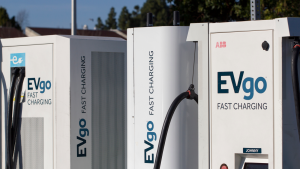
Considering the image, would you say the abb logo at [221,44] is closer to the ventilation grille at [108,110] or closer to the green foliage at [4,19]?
the ventilation grille at [108,110]

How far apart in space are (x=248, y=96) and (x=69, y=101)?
1.78m

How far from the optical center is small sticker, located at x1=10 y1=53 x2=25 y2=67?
3971 mm

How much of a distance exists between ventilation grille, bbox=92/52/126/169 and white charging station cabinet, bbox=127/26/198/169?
0.70 metres

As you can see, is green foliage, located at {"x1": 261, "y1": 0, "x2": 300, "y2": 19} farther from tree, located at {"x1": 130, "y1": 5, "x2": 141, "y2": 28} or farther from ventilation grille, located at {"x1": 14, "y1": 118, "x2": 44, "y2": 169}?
tree, located at {"x1": 130, "y1": 5, "x2": 141, "y2": 28}

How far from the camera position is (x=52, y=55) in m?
3.77

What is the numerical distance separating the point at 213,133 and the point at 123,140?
155cm

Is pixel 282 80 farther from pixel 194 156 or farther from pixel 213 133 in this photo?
pixel 194 156

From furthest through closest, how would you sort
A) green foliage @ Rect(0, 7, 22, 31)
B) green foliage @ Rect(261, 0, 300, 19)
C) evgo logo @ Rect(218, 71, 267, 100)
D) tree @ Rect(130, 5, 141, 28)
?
tree @ Rect(130, 5, 141, 28) → green foliage @ Rect(0, 7, 22, 31) → green foliage @ Rect(261, 0, 300, 19) → evgo logo @ Rect(218, 71, 267, 100)

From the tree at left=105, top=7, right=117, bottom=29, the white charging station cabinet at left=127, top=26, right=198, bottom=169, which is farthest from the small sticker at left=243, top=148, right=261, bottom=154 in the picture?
the tree at left=105, top=7, right=117, bottom=29

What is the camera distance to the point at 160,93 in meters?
3.20

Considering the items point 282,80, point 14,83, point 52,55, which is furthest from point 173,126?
Result: point 14,83

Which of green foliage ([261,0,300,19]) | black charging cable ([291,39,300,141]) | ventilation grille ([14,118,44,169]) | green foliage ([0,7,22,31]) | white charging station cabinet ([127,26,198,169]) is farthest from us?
green foliage ([0,7,22,31])

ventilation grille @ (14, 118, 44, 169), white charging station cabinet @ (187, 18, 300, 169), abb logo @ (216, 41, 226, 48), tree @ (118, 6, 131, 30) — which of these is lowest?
ventilation grille @ (14, 118, 44, 169)

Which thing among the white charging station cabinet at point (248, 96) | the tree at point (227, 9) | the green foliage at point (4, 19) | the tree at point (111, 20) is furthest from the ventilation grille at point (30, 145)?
the tree at point (111, 20)
